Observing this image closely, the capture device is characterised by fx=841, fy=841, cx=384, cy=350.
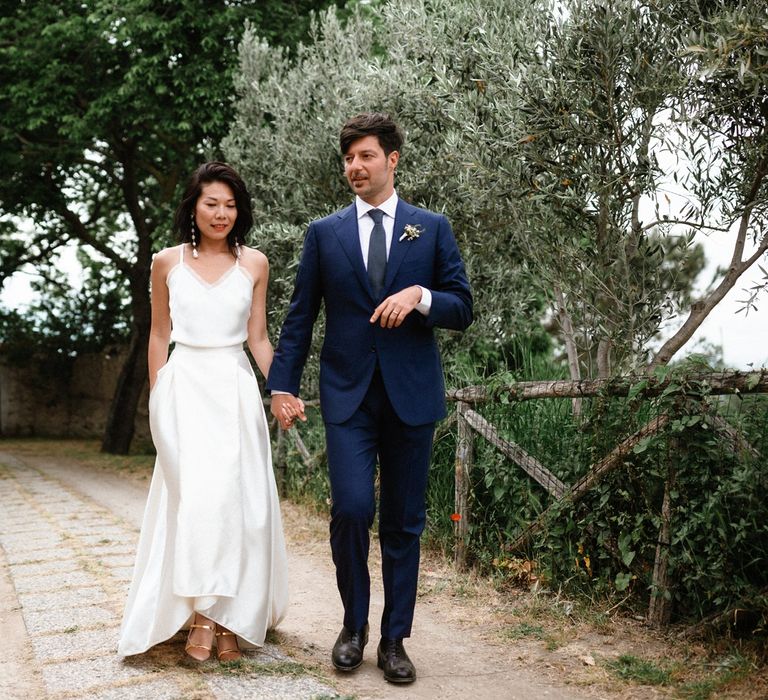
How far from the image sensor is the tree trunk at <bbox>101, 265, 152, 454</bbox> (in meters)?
15.8

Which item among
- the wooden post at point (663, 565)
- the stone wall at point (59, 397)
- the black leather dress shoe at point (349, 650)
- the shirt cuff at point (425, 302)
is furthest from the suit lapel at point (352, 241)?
the stone wall at point (59, 397)

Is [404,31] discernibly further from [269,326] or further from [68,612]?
[68,612]

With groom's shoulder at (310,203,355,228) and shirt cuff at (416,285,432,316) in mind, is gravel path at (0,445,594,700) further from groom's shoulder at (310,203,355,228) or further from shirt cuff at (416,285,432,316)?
groom's shoulder at (310,203,355,228)

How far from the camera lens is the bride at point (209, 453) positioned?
371cm

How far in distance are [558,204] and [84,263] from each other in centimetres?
1768

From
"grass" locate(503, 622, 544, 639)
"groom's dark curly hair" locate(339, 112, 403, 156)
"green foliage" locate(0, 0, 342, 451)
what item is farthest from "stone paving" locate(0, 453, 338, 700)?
"green foliage" locate(0, 0, 342, 451)

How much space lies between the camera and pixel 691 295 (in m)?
5.18

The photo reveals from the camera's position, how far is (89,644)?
402 centimetres

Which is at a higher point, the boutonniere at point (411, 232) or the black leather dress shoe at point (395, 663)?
the boutonniere at point (411, 232)

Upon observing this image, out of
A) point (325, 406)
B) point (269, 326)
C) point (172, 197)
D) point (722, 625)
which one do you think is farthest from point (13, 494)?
point (722, 625)

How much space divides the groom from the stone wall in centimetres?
1864

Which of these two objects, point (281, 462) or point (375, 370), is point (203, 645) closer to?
point (375, 370)

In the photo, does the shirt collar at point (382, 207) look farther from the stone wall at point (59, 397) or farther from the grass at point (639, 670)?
the stone wall at point (59, 397)

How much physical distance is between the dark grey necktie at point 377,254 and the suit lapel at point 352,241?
1.2 inches
